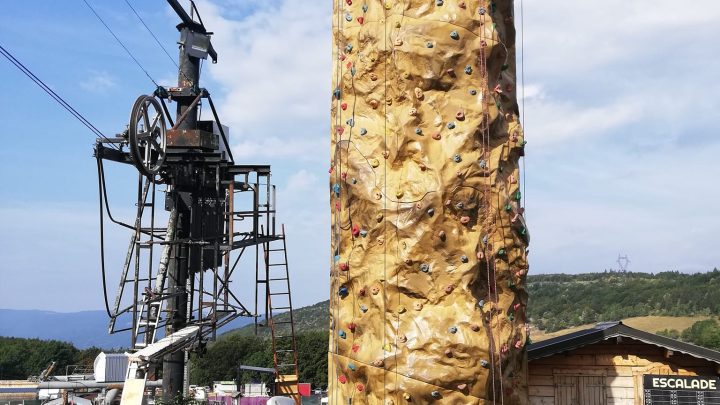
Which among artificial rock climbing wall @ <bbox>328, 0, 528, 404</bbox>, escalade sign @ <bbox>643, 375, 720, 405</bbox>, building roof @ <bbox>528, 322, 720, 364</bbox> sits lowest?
escalade sign @ <bbox>643, 375, 720, 405</bbox>

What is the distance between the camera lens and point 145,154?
19.9 metres

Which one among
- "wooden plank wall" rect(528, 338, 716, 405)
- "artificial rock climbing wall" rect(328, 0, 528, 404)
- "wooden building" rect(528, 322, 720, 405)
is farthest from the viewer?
"wooden plank wall" rect(528, 338, 716, 405)

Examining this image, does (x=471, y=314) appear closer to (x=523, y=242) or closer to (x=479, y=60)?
(x=523, y=242)

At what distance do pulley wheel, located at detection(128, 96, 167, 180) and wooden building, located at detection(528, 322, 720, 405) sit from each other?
1024cm

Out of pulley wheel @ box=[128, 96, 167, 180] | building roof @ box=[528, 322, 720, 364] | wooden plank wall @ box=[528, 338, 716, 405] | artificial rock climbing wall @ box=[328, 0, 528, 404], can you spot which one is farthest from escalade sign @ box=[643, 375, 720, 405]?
pulley wheel @ box=[128, 96, 167, 180]

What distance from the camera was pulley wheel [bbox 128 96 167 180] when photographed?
17516 millimetres

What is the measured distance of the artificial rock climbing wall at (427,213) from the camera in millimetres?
10234

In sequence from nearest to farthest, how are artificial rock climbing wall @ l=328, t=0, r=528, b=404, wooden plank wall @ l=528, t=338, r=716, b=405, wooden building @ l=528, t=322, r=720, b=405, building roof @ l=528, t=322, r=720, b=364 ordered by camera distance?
artificial rock climbing wall @ l=328, t=0, r=528, b=404 → building roof @ l=528, t=322, r=720, b=364 → wooden building @ l=528, t=322, r=720, b=405 → wooden plank wall @ l=528, t=338, r=716, b=405

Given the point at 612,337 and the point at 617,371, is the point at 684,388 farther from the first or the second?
the point at 612,337

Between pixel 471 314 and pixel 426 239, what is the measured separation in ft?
3.92

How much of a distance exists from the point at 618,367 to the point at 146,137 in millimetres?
12399

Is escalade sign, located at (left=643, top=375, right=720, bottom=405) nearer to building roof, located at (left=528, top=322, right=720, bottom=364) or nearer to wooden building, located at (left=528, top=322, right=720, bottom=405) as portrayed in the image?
wooden building, located at (left=528, top=322, right=720, bottom=405)

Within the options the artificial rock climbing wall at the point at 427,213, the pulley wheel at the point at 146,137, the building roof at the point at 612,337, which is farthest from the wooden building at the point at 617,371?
the pulley wheel at the point at 146,137

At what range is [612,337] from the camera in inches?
512
